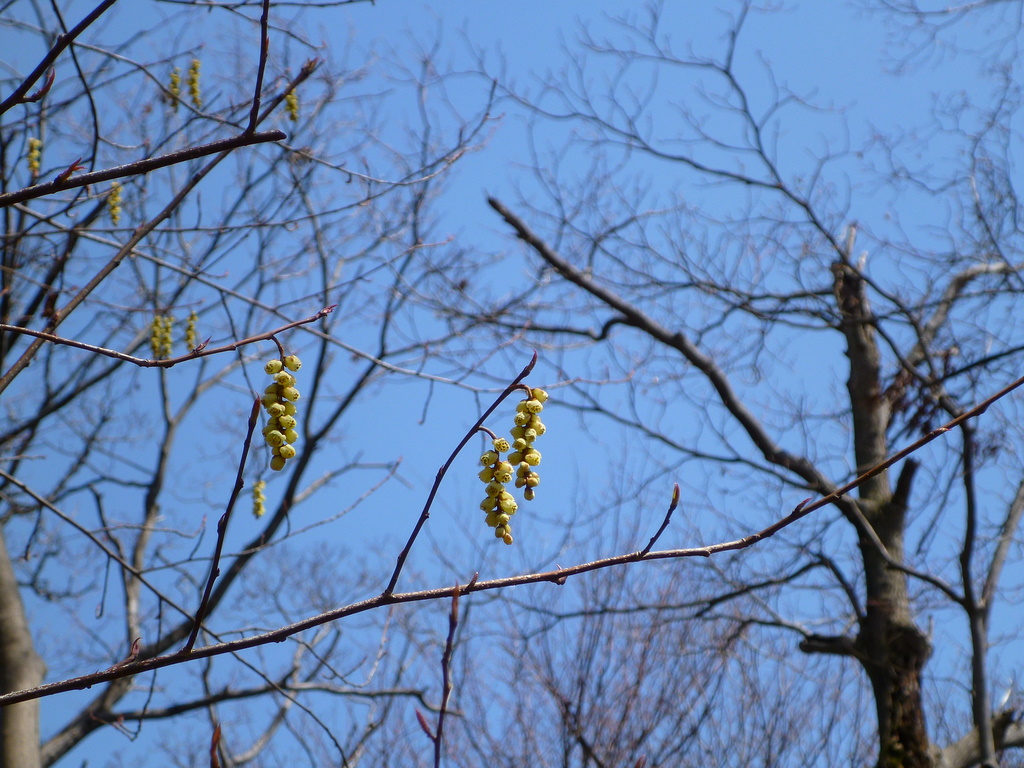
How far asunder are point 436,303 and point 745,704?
3.80 metres

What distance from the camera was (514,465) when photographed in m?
1.54

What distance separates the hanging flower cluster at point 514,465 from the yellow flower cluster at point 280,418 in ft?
1.13

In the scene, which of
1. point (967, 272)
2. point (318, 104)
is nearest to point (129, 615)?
point (318, 104)

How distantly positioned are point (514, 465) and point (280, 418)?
42 cm

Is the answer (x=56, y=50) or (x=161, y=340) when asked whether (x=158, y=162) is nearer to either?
(x=56, y=50)

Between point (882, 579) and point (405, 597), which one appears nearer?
point (405, 597)

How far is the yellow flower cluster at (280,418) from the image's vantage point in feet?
4.88

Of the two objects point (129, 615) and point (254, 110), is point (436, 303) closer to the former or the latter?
point (129, 615)

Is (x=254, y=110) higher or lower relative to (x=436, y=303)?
lower

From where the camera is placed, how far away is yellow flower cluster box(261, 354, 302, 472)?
1487 millimetres

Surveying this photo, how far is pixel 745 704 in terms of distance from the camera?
20.1 ft

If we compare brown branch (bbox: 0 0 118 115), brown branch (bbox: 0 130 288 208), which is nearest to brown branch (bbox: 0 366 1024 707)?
brown branch (bbox: 0 130 288 208)

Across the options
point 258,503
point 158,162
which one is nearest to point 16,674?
point 258,503

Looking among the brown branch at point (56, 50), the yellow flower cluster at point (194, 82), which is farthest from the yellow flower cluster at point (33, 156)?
the brown branch at point (56, 50)
